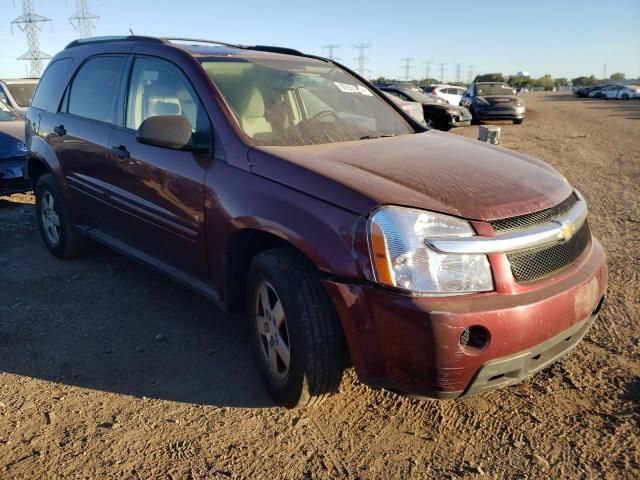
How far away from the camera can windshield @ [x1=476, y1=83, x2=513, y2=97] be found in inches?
807

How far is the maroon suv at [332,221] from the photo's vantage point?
84.5 inches

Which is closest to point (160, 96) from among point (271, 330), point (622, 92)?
point (271, 330)

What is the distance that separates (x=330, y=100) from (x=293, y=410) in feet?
6.55

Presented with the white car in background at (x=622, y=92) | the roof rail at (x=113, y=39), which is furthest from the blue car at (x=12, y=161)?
the white car in background at (x=622, y=92)

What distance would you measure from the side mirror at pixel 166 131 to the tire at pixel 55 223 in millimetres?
2082

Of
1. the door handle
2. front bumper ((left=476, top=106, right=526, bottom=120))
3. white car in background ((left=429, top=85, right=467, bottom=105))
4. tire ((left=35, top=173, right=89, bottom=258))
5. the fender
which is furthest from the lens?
white car in background ((left=429, top=85, right=467, bottom=105))

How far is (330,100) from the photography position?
141 inches

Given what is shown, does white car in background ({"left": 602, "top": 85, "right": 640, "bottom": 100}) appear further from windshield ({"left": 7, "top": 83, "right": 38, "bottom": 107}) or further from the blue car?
the blue car

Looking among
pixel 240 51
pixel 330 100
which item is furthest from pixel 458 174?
pixel 240 51

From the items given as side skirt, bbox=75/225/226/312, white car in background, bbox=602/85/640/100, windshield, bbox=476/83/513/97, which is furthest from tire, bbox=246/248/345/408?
white car in background, bbox=602/85/640/100

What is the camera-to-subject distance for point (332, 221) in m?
2.28

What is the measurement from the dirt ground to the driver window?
1.36 m

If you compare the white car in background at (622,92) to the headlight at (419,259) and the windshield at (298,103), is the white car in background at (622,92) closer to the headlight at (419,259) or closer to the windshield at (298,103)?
the windshield at (298,103)

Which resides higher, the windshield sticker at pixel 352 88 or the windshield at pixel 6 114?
the windshield sticker at pixel 352 88
